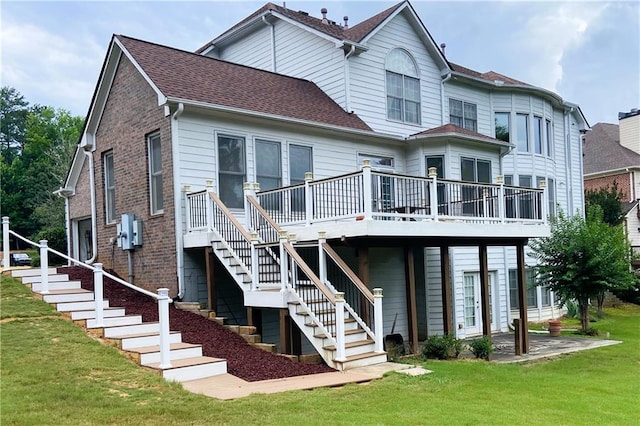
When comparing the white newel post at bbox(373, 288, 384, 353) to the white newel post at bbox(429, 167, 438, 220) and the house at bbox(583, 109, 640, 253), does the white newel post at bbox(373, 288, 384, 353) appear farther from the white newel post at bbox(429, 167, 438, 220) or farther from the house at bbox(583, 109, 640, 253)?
the house at bbox(583, 109, 640, 253)

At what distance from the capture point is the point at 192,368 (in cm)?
820

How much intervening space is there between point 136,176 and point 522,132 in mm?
14353

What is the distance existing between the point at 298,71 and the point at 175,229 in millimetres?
7444

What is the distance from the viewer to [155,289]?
12.9 metres

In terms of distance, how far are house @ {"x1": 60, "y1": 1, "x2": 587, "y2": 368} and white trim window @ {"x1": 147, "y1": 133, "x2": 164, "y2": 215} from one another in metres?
0.04

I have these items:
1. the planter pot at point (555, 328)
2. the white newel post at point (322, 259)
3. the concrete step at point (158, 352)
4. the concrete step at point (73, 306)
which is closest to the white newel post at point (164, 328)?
the concrete step at point (158, 352)

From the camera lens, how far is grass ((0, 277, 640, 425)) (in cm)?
612

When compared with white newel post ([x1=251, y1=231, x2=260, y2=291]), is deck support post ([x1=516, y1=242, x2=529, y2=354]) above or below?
below

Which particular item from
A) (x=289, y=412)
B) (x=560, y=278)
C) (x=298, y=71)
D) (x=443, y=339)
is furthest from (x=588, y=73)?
(x=289, y=412)

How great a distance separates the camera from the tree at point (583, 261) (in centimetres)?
1720

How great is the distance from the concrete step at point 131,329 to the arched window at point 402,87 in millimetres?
9781

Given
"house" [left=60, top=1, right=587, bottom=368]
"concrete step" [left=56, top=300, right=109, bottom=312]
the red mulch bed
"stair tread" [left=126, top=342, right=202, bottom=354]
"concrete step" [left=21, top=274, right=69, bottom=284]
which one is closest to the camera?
"stair tread" [left=126, top=342, right=202, bottom=354]

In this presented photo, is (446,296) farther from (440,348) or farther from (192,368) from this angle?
(192,368)

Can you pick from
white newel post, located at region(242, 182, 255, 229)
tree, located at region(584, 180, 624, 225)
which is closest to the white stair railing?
white newel post, located at region(242, 182, 255, 229)
